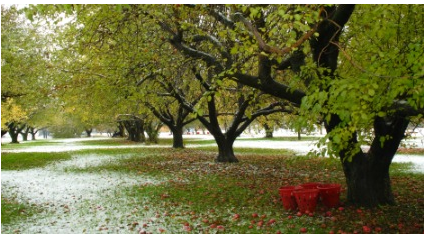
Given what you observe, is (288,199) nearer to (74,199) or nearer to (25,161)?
(74,199)

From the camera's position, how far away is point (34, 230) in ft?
25.6

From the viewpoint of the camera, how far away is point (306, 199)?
8531mm

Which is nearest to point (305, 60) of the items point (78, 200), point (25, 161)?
point (78, 200)

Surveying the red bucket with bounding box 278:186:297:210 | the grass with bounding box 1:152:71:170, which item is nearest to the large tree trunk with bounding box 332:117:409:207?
the red bucket with bounding box 278:186:297:210

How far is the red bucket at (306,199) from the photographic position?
28.0ft

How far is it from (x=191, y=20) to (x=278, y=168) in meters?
9.10

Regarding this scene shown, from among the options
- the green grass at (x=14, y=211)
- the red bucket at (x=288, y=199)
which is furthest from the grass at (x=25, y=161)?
the red bucket at (x=288, y=199)

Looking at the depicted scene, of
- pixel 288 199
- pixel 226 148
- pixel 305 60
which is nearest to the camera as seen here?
pixel 288 199

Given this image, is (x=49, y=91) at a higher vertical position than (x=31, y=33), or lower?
lower

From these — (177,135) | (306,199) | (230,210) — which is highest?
(177,135)

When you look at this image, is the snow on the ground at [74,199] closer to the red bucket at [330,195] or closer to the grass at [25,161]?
the grass at [25,161]

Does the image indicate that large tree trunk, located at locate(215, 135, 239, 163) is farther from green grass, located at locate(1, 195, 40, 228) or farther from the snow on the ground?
green grass, located at locate(1, 195, 40, 228)

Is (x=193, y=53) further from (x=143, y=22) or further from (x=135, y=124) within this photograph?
(x=135, y=124)

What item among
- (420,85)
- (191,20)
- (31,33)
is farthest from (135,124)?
(420,85)
